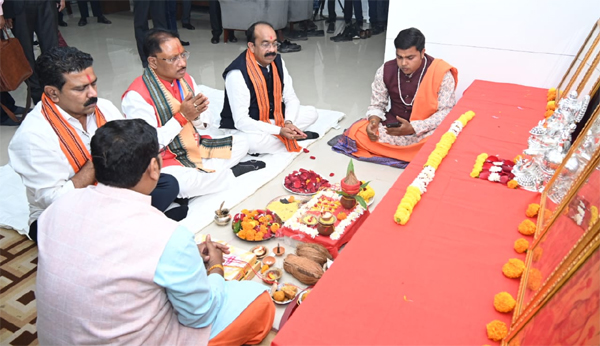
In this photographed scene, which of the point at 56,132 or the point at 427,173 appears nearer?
the point at 427,173

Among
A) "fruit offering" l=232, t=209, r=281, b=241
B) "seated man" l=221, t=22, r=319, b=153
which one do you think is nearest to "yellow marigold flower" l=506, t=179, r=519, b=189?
"fruit offering" l=232, t=209, r=281, b=241

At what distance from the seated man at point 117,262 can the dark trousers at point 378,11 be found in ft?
27.1

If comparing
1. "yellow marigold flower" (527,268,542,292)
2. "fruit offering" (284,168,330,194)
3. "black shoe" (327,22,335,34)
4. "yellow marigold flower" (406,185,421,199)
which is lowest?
"black shoe" (327,22,335,34)

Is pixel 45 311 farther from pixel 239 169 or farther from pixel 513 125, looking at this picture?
pixel 513 125

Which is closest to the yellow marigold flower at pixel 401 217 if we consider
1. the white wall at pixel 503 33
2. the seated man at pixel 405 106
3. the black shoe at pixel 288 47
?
the seated man at pixel 405 106

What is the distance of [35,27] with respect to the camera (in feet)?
15.1

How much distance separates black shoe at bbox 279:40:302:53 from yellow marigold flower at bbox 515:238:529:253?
6230 millimetres

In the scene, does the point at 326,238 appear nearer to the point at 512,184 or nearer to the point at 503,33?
the point at 512,184

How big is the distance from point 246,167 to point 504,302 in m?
2.48

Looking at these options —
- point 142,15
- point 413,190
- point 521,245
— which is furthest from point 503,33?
point 142,15

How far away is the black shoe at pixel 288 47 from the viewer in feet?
24.1

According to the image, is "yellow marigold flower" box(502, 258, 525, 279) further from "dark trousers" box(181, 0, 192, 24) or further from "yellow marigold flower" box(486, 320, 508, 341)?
"dark trousers" box(181, 0, 192, 24)

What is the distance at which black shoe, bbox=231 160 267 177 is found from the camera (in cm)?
349

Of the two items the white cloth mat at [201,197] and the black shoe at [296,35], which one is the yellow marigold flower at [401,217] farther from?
the black shoe at [296,35]
